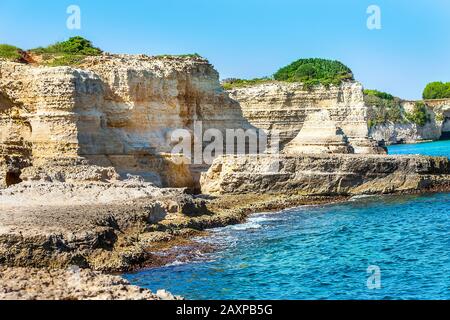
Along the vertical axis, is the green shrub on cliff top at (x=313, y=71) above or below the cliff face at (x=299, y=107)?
above

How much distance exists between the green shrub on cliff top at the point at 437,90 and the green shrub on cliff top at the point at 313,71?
57393mm

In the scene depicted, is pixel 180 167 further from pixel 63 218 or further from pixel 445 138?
pixel 445 138

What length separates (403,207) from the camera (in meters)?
33.2

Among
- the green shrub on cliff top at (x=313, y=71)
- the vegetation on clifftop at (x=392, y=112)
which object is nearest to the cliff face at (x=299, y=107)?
the green shrub on cliff top at (x=313, y=71)

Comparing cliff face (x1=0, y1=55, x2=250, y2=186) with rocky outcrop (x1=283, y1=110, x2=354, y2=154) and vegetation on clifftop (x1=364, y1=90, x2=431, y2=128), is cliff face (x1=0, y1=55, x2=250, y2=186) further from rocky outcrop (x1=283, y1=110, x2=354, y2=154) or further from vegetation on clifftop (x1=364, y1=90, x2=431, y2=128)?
vegetation on clifftop (x1=364, y1=90, x2=431, y2=128)

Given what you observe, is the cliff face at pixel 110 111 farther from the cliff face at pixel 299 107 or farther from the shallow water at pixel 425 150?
the shallow water at pixel 425 150

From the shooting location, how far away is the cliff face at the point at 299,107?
51719 mm

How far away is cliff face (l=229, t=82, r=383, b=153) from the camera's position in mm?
51719

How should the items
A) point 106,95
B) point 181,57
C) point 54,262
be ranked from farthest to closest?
point 181,57
point 106,95
point 54,262

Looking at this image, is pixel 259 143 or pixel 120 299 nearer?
pixel 120 299

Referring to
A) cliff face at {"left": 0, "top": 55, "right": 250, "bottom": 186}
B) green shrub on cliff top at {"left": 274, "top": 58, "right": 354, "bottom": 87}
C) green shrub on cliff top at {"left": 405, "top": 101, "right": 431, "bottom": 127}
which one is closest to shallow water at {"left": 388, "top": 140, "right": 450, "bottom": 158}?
green shrub on cliff top at {"left": 274, "top": 58, "right": 354, "bottom": 87}

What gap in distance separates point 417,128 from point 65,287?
323 feet
